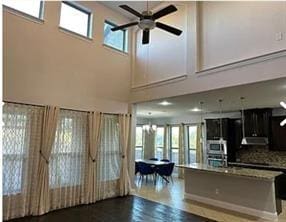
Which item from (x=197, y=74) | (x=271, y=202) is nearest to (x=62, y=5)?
(x=197, y=74)

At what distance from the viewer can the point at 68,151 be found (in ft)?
18.6

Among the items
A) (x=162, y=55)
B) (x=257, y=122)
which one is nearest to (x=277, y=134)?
(x=257, y=122)

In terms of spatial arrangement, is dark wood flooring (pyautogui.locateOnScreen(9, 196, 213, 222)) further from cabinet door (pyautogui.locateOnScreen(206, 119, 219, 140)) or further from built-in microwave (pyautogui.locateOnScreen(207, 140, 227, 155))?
cabinet door (pyautogui.locateOnScreen(206, 119, 219, 140))

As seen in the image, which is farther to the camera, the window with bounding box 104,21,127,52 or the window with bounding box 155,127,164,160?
the window with bounding box 155,127,164,160

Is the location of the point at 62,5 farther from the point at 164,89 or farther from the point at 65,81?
the point at 164,89

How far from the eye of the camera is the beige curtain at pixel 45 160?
200 inches

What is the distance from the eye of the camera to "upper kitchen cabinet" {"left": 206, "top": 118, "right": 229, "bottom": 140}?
8.25 meters

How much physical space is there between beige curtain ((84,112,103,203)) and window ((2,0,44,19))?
2.65m

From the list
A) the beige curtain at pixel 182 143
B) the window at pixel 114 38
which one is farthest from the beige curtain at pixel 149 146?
the window at pixel 114 38

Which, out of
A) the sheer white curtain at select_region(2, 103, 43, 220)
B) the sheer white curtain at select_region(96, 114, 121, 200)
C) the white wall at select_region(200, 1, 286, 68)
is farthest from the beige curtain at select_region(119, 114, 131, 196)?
the white wall at select_region(200, 1, 286, 68)

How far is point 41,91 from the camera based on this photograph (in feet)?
17.8

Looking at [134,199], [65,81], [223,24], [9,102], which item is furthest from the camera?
[134,199]

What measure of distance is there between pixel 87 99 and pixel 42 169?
205cm

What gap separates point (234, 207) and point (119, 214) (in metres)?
2.65
